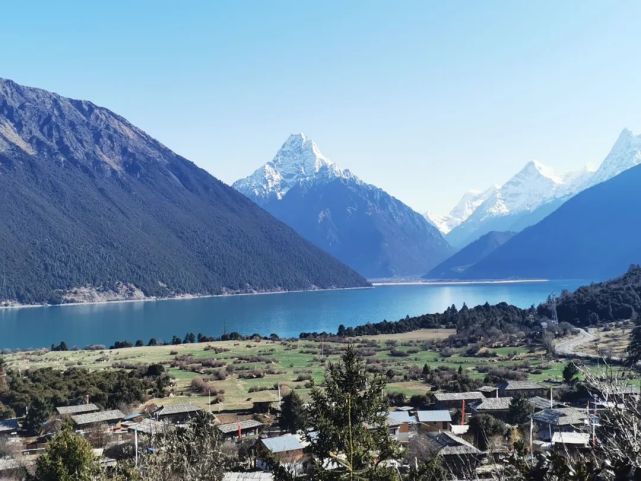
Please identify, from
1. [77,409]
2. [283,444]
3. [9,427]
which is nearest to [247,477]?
[283,444]

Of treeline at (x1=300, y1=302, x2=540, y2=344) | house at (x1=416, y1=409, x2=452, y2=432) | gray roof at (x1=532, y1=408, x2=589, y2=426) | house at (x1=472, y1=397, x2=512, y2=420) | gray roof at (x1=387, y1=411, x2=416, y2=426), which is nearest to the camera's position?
gray roof at (x1=532, y1=408, x2=589, y2=426)

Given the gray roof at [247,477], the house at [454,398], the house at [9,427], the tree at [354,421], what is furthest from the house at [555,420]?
the house at [9,427]

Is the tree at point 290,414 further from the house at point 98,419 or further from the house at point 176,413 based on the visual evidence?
the house at point 98,419

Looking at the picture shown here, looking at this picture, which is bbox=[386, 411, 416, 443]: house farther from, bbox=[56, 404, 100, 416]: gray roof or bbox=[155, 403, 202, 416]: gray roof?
bbox=[56, 404, 100, 416]: gray roof

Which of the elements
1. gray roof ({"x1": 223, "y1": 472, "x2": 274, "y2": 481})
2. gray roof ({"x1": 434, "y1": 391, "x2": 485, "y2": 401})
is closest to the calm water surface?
gray roof ({"x1": 434, "y1": 391, "x2": 485, "y2": 401})

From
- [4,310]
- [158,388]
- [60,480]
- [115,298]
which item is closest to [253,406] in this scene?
[158,388]

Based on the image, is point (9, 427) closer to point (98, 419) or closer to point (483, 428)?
point (98, 419)

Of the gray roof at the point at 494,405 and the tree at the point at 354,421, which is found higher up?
the tree at the point at 354,421
